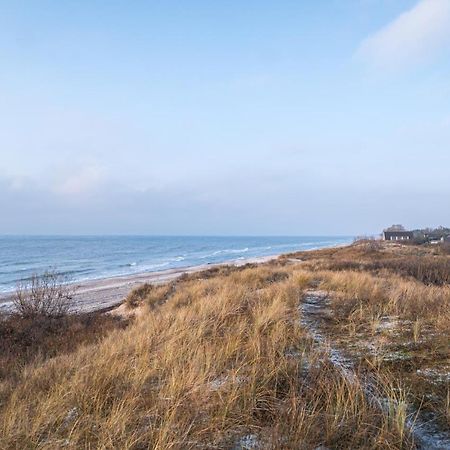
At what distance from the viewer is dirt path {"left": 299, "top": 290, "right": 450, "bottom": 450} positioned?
299 cm

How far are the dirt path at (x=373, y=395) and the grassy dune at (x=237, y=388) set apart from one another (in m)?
0.07

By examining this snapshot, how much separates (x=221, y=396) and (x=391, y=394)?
157cm

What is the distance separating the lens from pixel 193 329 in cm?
618

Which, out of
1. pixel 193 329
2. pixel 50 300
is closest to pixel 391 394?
pixel 193 329

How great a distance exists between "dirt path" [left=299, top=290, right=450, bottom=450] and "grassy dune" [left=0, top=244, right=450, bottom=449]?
7cm

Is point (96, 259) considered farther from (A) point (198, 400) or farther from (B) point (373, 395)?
(B) point (373, 395)

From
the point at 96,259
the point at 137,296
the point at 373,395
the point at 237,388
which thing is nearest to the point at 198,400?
the point at 237,388

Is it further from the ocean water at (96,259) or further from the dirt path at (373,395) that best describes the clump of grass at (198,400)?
the ocean water at (96,259)

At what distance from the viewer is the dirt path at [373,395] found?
2988mm

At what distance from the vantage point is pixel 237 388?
12.3ft

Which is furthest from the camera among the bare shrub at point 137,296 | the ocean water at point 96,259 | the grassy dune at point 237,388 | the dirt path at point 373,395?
the ocean water at point 96,259

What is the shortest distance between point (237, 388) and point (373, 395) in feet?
4.15

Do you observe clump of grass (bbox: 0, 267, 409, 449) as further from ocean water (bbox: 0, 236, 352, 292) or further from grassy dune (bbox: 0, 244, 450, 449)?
ocean water (bbox: 0, 236, 352, 292)

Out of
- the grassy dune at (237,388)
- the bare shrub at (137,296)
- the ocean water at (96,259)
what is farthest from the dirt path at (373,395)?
the ocean water at (96,259)
